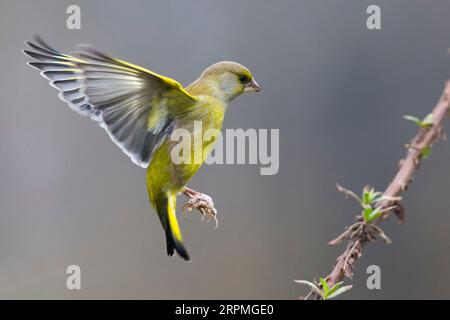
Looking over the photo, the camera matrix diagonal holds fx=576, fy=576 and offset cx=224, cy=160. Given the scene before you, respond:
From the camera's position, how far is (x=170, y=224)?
5.85 feet

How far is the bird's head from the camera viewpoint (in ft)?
6.34

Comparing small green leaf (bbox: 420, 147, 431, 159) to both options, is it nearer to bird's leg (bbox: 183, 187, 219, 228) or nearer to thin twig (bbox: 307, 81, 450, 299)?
thin twig (bbox: 307, 81, 450, 299)

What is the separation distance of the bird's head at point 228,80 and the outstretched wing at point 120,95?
0.13 m

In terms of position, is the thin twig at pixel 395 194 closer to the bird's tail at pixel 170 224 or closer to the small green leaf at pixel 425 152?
the small green leaf at pixel 425 152

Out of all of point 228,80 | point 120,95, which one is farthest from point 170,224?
point 228,80

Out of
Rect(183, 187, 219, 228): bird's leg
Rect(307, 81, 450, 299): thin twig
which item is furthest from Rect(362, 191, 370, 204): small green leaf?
Rect(183, 187, 219, 228): bird's leg

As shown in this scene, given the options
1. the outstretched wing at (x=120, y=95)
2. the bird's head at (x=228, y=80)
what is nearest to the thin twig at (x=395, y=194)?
the outstretched wing at (x=120, y=95)

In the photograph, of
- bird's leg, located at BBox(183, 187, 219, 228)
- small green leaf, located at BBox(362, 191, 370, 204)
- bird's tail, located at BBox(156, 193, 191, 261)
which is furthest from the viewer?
bird's tail, located at BBox(156, 193, 191, 261)

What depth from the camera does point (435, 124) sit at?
30.3 inches

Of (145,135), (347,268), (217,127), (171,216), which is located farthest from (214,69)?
(347,268)

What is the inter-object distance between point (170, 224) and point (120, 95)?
422 mm

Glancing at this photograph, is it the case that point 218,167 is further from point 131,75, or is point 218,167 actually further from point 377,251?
point 131,75

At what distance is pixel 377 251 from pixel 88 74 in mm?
2759

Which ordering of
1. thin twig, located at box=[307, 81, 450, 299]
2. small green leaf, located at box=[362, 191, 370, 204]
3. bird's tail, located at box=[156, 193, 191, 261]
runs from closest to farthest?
1. thin twig, located at box=[307, 81, 450, 299]
2. small green leaf, located at box=[362, 191, 370, 204]
3. bird's tail, located at box=[156, 193, 191, 261]
